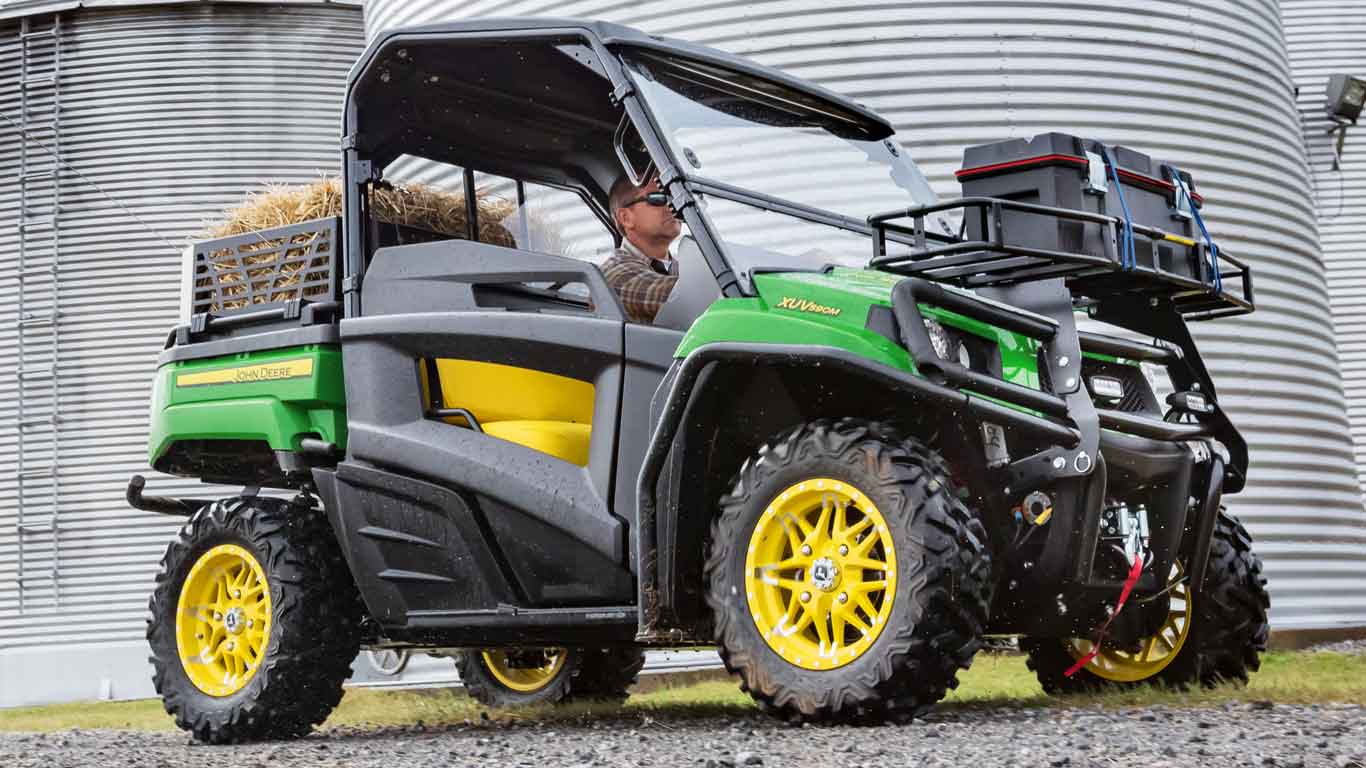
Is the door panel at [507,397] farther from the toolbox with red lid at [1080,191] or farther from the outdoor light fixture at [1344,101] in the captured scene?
the outdoor light fixture at [1344,101]

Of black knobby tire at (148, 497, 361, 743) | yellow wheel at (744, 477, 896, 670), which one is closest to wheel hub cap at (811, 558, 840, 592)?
yellow wheel at (744, 477, 896, 670)

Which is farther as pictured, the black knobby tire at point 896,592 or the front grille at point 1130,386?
the front grille at point 1130,386

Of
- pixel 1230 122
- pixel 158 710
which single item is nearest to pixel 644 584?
pixel 1230 122

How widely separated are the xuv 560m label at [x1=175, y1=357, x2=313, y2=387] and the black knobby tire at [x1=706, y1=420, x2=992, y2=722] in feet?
7.38

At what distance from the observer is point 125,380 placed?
2025 cm

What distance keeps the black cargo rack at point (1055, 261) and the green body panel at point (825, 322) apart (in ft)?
0.60

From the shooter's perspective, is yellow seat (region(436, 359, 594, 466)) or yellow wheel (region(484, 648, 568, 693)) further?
yellow wheel (region(484, 648, 568, 693))

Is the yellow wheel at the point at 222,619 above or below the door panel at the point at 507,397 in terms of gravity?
below

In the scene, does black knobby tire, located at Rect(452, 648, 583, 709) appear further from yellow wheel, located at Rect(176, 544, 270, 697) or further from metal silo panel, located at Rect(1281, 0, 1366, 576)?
metal silo panel, located at Rect(1281, 0, 1366, 576)

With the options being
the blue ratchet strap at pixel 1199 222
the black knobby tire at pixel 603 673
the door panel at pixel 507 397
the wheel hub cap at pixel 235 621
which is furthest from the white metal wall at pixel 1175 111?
the wheel hub cap at pixel 235 621

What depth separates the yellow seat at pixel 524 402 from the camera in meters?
5.66

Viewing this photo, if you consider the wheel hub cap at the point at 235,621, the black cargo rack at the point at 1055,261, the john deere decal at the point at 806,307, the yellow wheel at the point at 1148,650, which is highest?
the black cargo rack at the point at 1055,261

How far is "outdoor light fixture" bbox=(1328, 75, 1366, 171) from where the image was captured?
1681cm

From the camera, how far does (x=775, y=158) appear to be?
20.5ft
